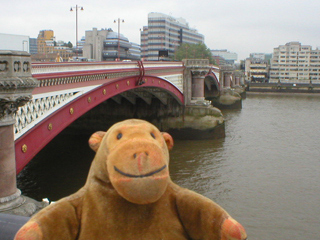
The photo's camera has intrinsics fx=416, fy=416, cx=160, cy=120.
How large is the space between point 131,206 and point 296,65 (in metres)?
99.3

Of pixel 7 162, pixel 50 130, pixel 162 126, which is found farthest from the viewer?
pixel 162 126

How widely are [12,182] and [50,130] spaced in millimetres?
2798

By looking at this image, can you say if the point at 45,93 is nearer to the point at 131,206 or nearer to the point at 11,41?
the point at 11,41

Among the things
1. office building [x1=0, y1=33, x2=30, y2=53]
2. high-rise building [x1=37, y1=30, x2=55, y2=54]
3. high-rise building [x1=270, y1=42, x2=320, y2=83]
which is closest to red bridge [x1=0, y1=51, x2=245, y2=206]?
office building [x1=0, y1=33, x2=30, y2=53]

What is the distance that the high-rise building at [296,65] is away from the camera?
309 feet

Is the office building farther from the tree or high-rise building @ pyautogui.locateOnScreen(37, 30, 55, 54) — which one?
high-rise building @ pyautogui.locateOnScreen(37, 30, 55, 54)

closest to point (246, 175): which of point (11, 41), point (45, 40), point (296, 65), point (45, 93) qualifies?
point (45, 93)

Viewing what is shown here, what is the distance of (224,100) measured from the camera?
130ft

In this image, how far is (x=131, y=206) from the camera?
230 centimetres

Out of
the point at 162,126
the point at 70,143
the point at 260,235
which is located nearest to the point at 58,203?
the point at 260,235

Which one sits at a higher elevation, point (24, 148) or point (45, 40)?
point (45, 40)

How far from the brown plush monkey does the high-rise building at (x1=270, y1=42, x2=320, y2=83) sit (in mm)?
94306

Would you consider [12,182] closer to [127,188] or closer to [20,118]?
[20,118]

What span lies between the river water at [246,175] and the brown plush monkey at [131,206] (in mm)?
7360
